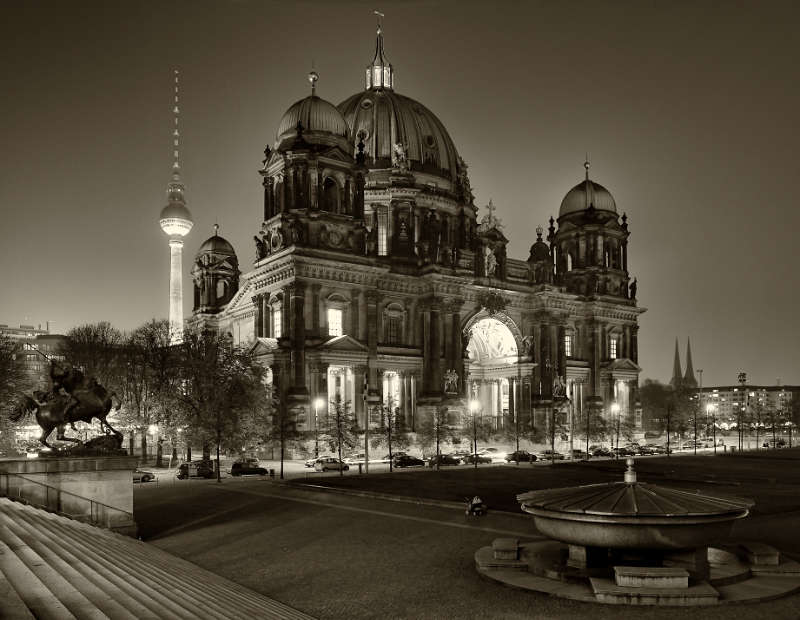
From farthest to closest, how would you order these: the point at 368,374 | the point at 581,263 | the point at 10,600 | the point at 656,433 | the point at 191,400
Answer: the point at 656,433
the point at 581,263
the point at 368,374
the point at 191,400
the point at 10,600

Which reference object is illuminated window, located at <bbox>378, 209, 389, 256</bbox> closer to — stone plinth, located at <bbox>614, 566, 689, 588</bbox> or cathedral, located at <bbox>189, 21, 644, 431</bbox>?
cathedral, located at <bbox>189, 21, 644, 431</bbox>

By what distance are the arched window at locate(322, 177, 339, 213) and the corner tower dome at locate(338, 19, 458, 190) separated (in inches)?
634

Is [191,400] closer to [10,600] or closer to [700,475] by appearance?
[700,475]

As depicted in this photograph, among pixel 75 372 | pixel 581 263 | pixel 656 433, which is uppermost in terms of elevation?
pixel 581 263

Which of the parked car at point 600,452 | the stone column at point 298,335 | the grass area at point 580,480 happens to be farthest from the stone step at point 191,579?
the parked car at point 600,452

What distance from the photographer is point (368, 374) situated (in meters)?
79.2

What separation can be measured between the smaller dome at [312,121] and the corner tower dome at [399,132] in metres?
13.9

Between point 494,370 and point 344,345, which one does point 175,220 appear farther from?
point 344,345

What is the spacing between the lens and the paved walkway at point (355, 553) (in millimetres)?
17969

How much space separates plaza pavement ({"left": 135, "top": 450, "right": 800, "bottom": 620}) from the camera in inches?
709

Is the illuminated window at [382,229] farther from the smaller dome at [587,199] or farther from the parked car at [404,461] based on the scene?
the parked car at [404,461]

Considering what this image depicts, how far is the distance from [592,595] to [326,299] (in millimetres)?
62465

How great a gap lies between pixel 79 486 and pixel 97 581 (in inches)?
510

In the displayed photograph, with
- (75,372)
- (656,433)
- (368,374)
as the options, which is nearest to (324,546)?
(75,372)
